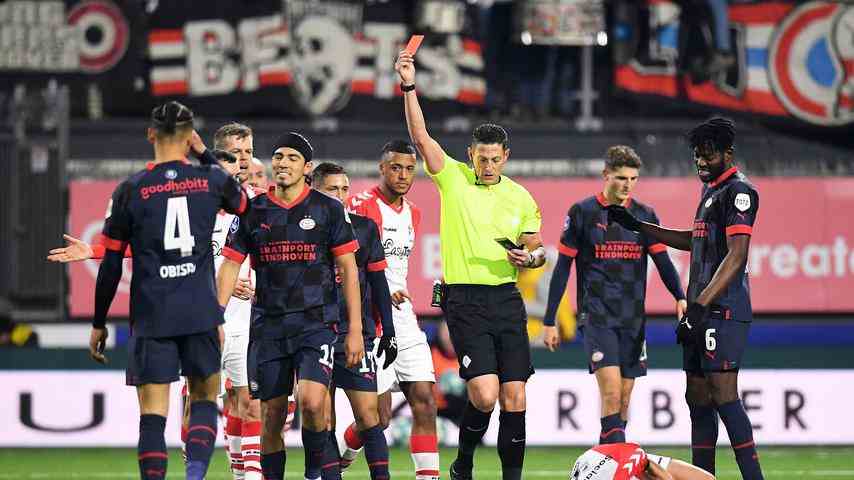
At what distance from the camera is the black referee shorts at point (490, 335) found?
8898 millimetres

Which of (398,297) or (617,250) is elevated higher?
(617,250)

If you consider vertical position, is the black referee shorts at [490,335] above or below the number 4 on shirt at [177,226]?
below

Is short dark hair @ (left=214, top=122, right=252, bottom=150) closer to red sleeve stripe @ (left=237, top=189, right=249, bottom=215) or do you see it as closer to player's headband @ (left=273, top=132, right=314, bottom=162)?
player's headband @ (left=273, top=132, right=314, bottom=162)

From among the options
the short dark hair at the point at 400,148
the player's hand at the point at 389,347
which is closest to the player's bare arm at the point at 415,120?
the short dark hair at the point at 400,148

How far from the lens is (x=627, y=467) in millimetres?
7977

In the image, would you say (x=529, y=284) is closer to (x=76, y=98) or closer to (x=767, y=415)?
(x=767, y=415)

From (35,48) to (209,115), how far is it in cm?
250

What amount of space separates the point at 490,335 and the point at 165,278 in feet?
7.82

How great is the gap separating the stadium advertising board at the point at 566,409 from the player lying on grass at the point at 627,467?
5.83 meters

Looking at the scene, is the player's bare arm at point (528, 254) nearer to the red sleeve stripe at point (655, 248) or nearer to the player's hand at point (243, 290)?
the red sleeve stripe at point (655, 248)

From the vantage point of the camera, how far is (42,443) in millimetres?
13977

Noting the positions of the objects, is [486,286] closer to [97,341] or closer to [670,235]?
[670,235]

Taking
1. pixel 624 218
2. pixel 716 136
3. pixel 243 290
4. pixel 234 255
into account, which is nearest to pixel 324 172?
pixel 243 290

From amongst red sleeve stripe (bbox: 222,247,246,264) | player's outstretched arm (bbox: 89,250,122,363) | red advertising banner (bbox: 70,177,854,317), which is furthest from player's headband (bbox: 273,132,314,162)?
red advertising banner (bbox: 70,177,854,317)
